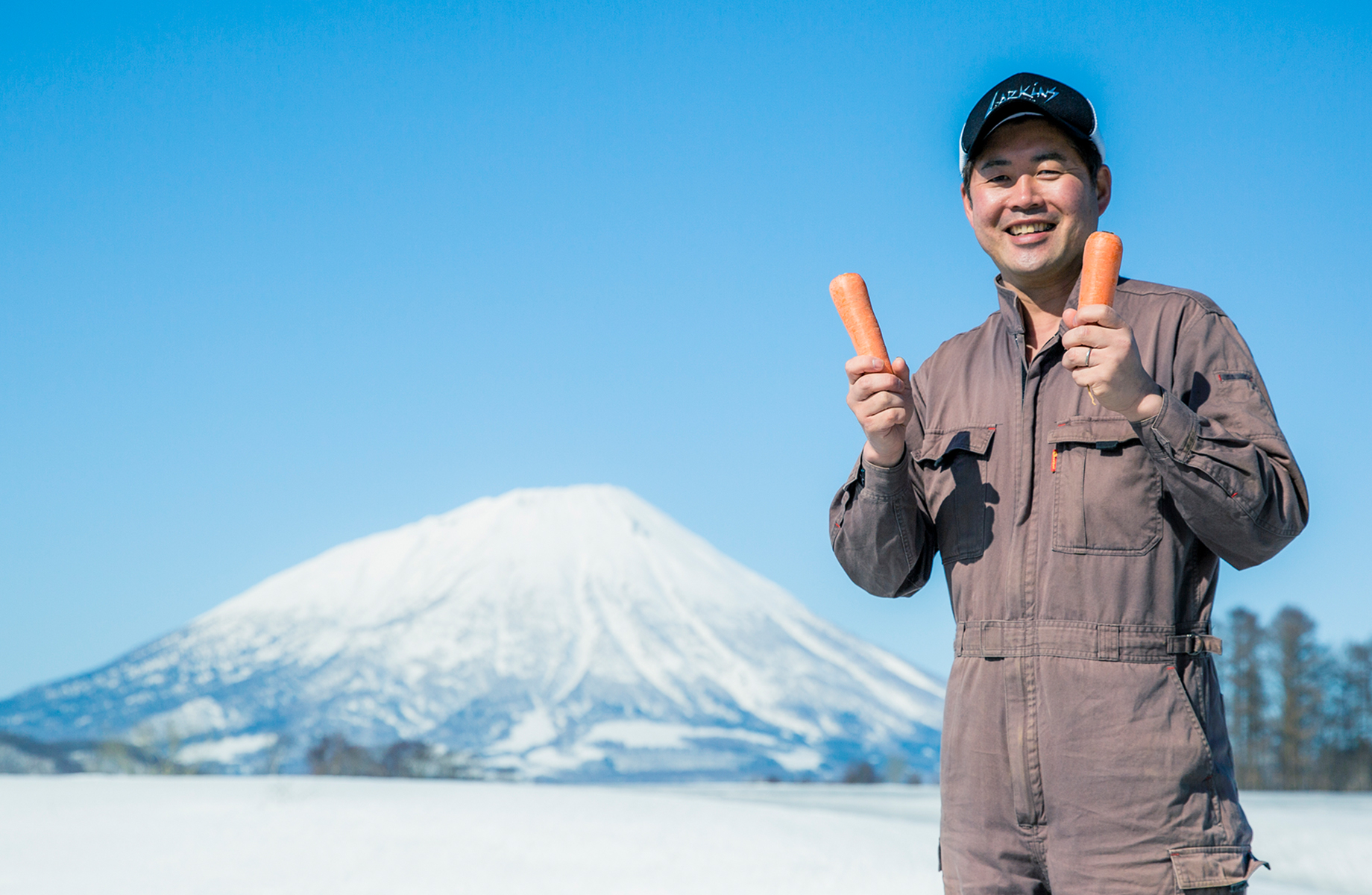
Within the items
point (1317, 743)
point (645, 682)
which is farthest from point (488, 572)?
point (1317, 743)

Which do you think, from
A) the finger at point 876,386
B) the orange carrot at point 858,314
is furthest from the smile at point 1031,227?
the finger at point 876,386

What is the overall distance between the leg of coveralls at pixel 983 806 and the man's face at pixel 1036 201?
0.83 m

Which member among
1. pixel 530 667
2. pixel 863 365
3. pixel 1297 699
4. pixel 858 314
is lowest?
pixel 530 667

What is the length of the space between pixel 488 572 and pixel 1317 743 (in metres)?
134

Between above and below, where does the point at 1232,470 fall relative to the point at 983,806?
above

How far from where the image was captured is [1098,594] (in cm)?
211

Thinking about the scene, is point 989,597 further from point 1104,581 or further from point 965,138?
point 965,138

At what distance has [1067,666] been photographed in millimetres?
2104

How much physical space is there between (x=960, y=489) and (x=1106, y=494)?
309mm

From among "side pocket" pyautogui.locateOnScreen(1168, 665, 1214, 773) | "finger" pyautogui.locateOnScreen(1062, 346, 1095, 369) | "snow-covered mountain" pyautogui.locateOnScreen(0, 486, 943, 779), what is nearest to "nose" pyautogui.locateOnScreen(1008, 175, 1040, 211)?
"finger" pyautogui.locateOnScreen(1062, 346, 1095, 369)

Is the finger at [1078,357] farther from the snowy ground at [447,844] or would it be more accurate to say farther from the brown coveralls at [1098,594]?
the snowy ground at [447,844]

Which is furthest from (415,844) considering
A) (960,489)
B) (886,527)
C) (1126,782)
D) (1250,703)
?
(1250,703)

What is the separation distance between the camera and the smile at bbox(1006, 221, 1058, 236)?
2.44 metres

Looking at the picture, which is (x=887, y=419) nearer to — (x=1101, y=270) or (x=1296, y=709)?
(x=1101, y=270)
